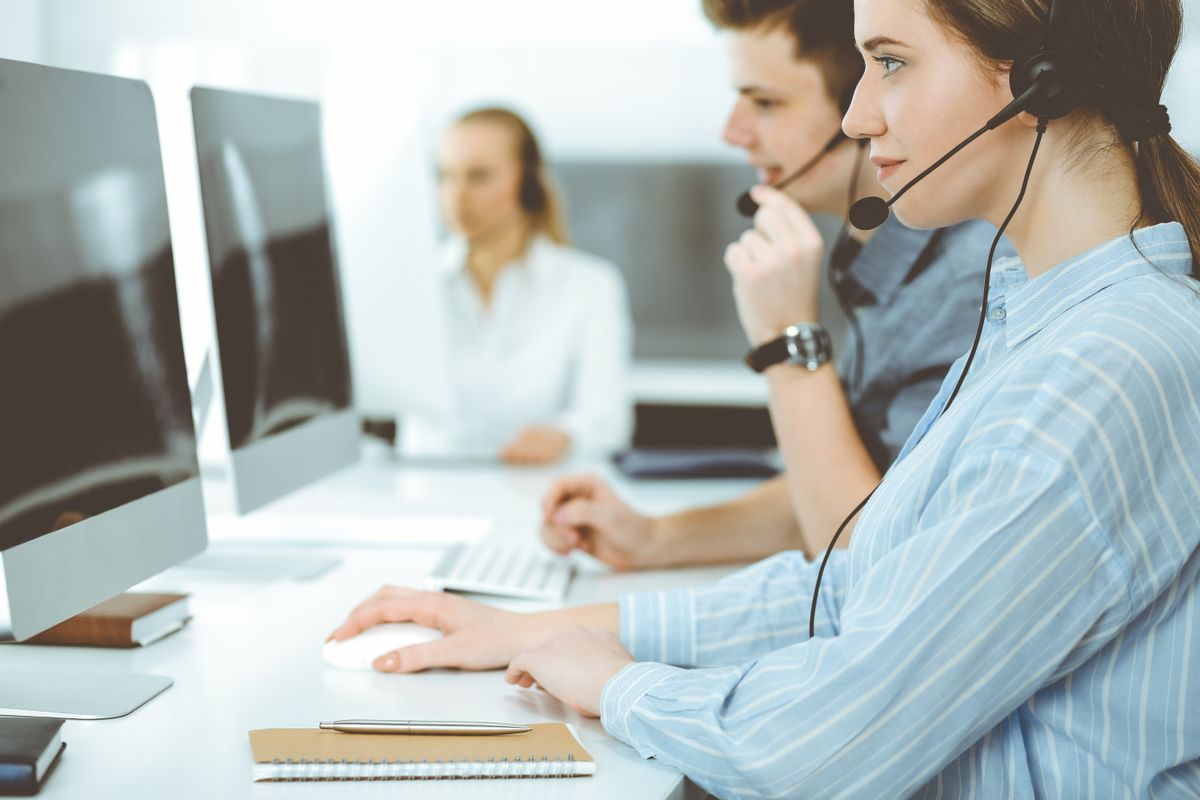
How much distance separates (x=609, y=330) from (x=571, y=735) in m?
1.95

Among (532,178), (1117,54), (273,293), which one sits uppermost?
(532,178)

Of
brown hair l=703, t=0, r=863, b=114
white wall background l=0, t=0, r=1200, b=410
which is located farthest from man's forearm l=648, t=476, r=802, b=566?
white wall background l=0, t=0, r=1200, b=410

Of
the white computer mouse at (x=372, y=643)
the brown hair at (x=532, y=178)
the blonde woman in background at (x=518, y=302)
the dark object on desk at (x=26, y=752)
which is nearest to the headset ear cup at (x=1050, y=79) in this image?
the white computer mouse at (x=372, y=643)

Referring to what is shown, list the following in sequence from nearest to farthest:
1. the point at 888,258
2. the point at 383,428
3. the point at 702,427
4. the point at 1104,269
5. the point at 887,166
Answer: the point at 1104,269, the point at 887,166, the point at 888,258, the point at 383,428, the point at 702,427

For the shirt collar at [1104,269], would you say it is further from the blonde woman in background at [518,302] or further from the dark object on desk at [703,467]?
the blonde woman in background at [518,302]

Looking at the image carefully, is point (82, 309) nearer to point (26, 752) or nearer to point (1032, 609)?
point (26, 752)

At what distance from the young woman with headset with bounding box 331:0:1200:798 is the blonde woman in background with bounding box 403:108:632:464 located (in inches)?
69.0

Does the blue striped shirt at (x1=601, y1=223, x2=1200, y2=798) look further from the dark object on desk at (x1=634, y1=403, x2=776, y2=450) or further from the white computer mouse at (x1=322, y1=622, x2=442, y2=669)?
the dark object on desk at (x1=634, y1=403, x2=776, y2=450)

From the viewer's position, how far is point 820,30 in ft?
4.67

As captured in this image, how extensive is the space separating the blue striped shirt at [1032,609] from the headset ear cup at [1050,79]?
10cm

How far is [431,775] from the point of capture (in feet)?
2.55

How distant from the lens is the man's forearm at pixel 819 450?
3.98 ft

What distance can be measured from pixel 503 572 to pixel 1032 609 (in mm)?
687

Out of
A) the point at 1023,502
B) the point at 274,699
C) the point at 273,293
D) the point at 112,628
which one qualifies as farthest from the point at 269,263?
the point at 1023,502
